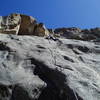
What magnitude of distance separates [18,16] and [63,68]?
8996 mm

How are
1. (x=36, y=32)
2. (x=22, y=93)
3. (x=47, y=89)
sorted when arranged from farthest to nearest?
(x=36, y=32)
(x=47, y=89)
(x=22, y=93)

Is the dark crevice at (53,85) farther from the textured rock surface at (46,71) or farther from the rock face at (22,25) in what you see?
the rock face at (22,25)

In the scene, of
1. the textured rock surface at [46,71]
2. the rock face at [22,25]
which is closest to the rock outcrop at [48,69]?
the textured rock surface at [46,71]

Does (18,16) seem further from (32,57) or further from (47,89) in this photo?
(47,89)

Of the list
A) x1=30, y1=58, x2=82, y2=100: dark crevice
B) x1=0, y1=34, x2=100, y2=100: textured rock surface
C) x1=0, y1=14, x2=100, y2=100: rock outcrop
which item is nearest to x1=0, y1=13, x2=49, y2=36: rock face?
x1=0, y1=14, x2=100, y2=100: rock outcrop

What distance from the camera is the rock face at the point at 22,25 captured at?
514 inches

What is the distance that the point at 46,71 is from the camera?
22.3ft

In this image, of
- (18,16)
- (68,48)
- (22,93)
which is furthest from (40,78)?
(18,16)

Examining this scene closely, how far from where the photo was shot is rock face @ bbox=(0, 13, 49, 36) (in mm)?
13055

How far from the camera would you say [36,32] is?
1438 centimetres

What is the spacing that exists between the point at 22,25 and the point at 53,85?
9.41m

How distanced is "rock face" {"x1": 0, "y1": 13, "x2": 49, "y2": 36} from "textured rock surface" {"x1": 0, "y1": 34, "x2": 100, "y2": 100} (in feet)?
13.4

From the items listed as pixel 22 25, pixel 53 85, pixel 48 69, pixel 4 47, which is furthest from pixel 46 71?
pixel 22 25

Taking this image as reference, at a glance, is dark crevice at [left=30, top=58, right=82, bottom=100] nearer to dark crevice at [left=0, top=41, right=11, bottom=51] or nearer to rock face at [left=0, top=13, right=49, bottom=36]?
dark crevice at [left=0, top=41, right=11, bottom=51]
